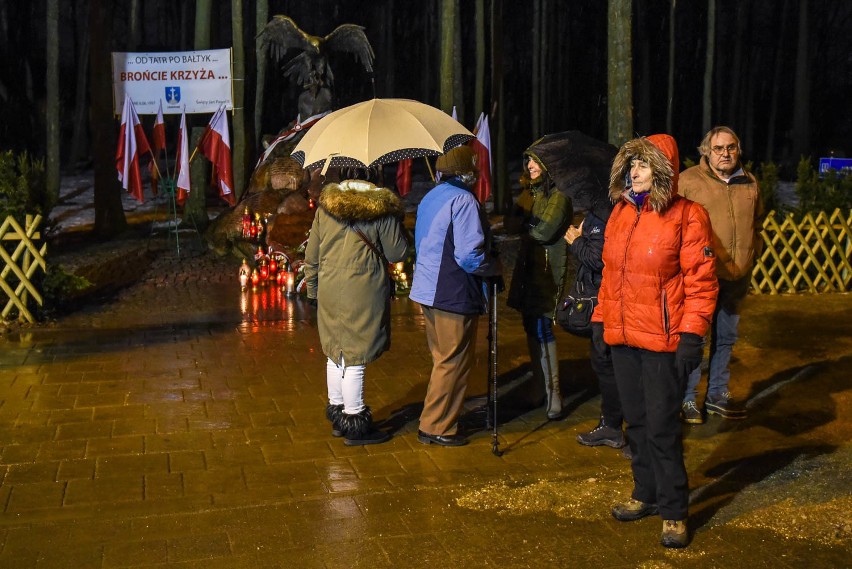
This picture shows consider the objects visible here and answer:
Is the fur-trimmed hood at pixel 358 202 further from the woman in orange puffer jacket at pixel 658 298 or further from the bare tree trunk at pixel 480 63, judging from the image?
the bare tree trunk at pixel 480 63

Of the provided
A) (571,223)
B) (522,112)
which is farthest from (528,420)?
(522,112)

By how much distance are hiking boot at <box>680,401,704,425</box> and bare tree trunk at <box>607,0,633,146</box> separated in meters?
6.33

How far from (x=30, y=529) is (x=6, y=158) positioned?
6601 millimetres

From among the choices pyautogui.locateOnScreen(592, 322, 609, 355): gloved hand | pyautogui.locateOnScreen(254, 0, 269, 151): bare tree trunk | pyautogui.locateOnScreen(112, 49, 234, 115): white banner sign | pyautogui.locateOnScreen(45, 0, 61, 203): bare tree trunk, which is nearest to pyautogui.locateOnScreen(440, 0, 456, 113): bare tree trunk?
pyautogui.locateOnScreen(112, 49, 234, 115): white banner sign

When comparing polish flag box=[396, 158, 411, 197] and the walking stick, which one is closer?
the walking stick

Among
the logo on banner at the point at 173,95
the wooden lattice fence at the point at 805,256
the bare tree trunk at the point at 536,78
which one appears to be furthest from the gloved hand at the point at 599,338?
the bare tree trunk at the point at 536,78

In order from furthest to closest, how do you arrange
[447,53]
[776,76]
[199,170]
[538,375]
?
[776,76] → [447,53] → [199,170] → [538,375]

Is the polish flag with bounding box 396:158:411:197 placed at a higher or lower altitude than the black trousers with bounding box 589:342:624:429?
higher

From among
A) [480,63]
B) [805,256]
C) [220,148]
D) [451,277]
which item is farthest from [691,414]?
[480,63]

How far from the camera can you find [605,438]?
610cm

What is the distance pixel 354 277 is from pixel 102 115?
11630 millimetres

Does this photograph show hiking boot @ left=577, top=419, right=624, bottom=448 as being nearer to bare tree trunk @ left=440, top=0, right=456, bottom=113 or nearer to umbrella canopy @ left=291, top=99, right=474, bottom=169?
umbrella canopy @ left=291, top=99, right=474, bottom=169

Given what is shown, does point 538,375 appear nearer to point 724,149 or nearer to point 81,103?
point 724,149

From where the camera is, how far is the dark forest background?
3712 centimetres
